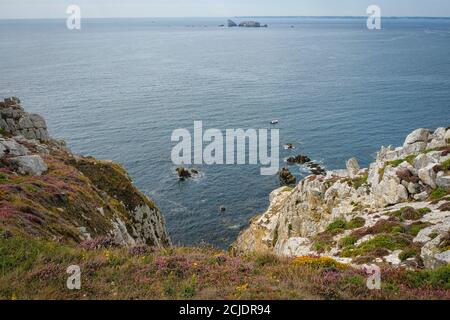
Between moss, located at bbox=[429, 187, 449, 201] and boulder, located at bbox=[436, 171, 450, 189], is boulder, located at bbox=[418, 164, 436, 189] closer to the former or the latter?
boulder, located at bbox=[436, 171, 450, 189]

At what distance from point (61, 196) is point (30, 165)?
6.78 meters

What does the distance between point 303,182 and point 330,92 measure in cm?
10181

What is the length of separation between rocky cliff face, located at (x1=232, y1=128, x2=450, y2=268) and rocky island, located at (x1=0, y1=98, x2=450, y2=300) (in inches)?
4.8

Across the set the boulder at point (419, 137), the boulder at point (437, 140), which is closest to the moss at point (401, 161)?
the boulder at point (437, 140)

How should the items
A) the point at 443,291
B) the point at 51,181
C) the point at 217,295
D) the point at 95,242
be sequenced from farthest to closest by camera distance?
the point at 51,181 < the point at 95,242 < the point at 443,291 < the point at 217,295

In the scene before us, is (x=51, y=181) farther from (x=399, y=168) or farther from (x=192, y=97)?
(x=192, y=97)

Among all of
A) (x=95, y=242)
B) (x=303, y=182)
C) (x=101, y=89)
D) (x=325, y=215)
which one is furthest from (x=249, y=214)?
(x=101, y=89)

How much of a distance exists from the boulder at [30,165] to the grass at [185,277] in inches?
849

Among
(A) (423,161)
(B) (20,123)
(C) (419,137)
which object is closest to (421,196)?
(A) (423,161)

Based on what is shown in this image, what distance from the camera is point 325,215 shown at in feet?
145

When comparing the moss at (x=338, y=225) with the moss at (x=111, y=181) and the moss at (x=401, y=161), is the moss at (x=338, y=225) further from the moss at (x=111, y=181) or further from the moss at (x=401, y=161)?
the moss at (x=111, y=181)

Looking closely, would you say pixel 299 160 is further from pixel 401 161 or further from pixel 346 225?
pixel 346 225

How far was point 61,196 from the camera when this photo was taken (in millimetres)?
34188

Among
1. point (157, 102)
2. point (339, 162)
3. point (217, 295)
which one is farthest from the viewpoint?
point (157, 102)
